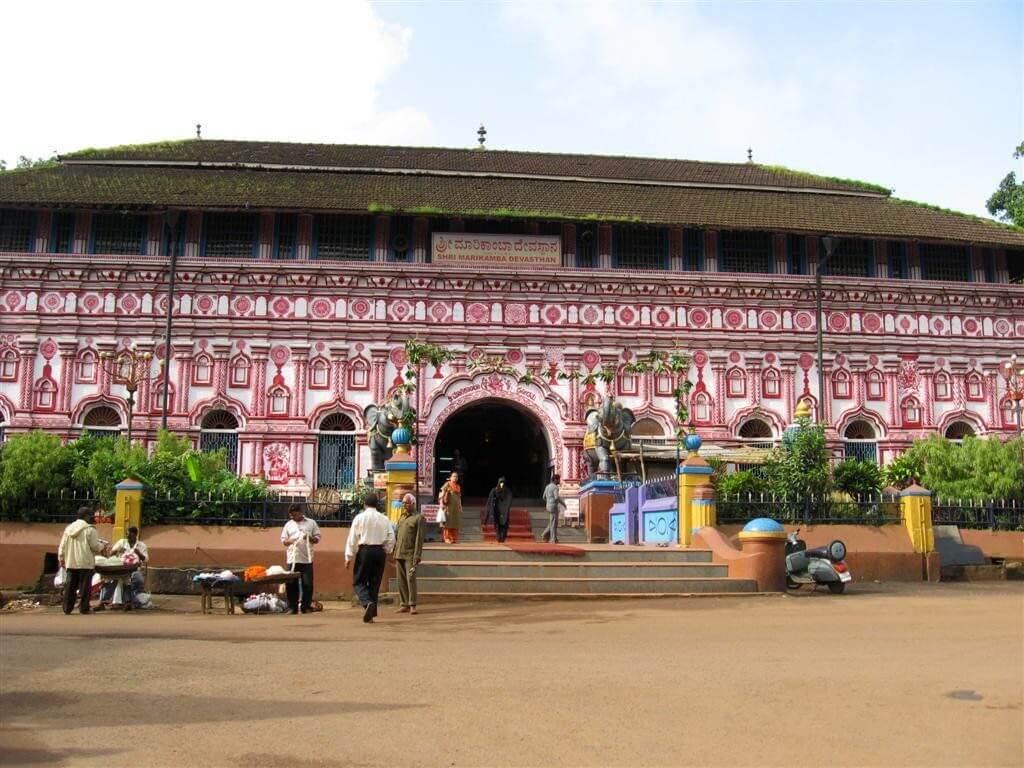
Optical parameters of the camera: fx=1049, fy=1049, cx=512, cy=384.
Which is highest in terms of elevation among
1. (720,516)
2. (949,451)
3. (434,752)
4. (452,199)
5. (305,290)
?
(452,199)

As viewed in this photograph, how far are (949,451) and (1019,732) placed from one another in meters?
19.8

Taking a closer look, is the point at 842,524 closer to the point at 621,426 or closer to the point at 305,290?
the point at 621,426

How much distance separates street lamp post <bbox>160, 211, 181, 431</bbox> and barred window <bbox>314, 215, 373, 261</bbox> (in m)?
3.72

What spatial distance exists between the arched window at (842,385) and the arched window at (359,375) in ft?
42.2

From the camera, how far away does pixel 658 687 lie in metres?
7.25

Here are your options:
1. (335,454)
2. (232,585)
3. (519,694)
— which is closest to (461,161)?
(335,454)

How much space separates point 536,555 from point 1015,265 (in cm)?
2080

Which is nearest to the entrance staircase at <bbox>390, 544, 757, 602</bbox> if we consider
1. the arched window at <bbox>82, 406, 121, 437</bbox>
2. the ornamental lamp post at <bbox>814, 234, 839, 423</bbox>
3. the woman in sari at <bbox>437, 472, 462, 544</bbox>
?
the woman in sari at <bbox>437, 472, 462, 544</bbox>

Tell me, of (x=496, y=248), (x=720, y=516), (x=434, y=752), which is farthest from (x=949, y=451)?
(x=434, y=752)

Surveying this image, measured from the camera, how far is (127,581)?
1396cm

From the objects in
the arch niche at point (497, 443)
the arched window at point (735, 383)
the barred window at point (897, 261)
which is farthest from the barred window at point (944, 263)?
the arch niche at point (497, 443)

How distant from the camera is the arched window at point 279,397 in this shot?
27.8 m

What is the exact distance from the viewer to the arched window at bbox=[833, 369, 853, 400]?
2905 cm

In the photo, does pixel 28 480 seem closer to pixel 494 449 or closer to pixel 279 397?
pixel 279 397
